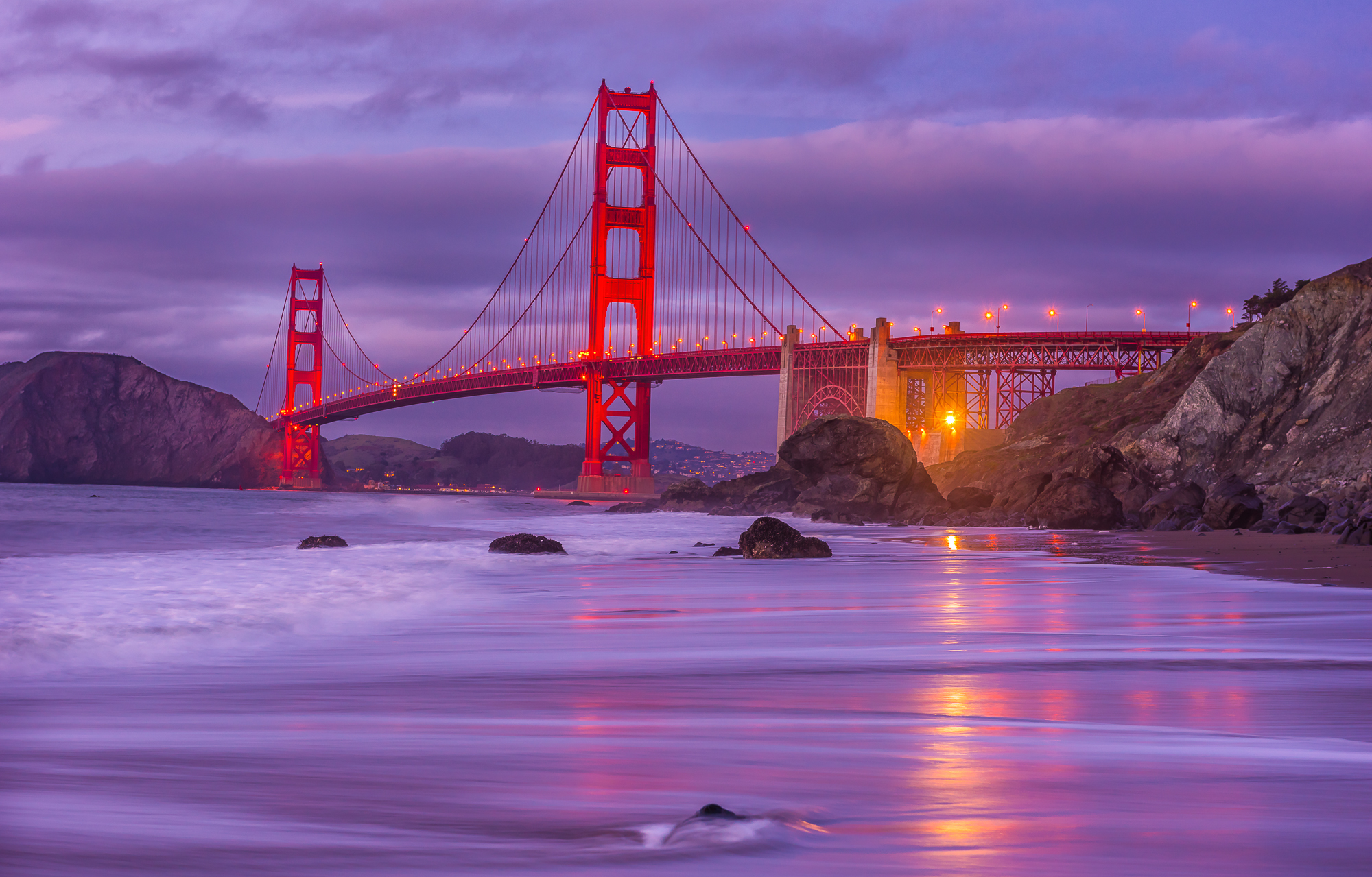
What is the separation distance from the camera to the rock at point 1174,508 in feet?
79.5

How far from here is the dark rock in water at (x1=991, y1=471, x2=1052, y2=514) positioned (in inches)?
1195

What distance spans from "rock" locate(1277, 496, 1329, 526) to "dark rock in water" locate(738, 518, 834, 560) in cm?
876

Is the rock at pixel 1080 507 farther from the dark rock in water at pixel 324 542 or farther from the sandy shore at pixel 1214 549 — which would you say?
the dark rock in water at pixel 324 542

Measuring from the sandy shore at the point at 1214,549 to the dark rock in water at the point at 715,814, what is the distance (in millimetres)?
9330

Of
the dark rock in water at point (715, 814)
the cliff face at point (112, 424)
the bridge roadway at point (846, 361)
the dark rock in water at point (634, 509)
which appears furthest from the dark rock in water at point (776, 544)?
the cliff face at point (112, 424)

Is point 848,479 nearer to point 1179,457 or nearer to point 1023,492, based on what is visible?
point 1023,492

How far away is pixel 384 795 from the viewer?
349 centimetres

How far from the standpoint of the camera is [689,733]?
4.45m

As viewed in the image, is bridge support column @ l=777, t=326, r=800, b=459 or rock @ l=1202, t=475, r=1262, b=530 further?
bridge support column @ l=777, t=326, r=800, b=459

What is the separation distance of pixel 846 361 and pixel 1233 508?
41.9 m

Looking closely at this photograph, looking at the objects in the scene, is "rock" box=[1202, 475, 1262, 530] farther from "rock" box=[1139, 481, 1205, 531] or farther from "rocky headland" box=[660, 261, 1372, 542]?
"rock" box=[1139, 481, 1205, 531]

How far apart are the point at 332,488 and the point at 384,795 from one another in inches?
4576

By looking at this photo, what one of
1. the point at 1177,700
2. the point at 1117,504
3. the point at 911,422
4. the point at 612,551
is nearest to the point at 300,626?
the point at 1177,700

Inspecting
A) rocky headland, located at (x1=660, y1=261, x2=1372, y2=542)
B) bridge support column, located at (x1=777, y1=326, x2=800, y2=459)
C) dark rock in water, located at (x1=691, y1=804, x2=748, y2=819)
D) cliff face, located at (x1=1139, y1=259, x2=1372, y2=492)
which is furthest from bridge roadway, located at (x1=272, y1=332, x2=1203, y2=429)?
dark rock in water, located at (x1=691, y1=804, x2=748, y2=819)
